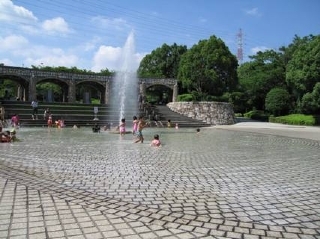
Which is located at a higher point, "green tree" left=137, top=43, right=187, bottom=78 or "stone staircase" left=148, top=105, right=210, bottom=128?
"green tree" left=137, top=43, right=187, bottom=78

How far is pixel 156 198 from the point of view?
18.7 ft

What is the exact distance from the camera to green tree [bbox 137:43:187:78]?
63.5 meters

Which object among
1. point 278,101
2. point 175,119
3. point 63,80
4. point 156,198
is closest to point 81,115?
point 175,119

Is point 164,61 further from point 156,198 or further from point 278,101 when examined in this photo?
point 156,198

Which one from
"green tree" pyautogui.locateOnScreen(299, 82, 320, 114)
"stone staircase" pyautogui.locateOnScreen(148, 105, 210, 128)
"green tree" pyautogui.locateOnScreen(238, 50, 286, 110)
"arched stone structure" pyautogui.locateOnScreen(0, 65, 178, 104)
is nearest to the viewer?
"stone staircase" pyautogui.locateOnScreen(148, 105, 210, 128)

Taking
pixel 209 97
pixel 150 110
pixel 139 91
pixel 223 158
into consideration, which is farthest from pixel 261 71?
pixel 223 158

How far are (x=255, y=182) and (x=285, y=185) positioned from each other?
0.59 metres

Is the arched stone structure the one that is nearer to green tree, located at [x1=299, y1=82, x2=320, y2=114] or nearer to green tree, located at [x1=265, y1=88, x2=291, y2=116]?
green tree, located at [x1=265, y1=88, x2=291, y2=116]

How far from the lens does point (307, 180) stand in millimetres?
7477

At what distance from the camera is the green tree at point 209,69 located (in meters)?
44.7

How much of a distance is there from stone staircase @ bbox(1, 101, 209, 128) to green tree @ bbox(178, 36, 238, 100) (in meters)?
8.41

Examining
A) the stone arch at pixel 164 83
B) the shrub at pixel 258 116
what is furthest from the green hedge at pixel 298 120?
the stone arch at pixel 164 83

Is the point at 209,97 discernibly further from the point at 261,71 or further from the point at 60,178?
the point at 60,178

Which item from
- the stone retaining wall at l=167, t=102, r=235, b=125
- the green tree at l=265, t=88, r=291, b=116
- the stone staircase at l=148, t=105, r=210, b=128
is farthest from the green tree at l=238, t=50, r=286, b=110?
the stone staircase at l=148, t=105, r=210, b=128
